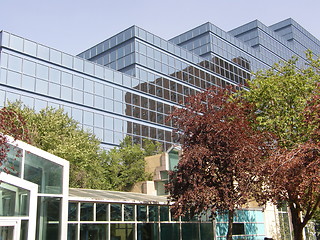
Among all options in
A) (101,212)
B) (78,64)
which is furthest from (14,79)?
(101,212)

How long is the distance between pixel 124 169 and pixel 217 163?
18624 mm

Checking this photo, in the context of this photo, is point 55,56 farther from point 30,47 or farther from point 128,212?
point 128,212

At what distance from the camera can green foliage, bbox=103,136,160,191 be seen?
35.6 meters

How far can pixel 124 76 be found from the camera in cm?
4659

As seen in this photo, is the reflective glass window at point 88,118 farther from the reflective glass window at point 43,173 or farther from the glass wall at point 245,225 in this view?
the reflective glass window at point 43,173

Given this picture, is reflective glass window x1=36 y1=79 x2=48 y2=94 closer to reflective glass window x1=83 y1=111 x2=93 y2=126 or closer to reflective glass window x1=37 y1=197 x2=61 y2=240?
reflective glass window x1=83 y1=111 x2=93 y2=126

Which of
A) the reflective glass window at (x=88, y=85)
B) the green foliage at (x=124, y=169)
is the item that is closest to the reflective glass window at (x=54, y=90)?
the reflective glass window at (x=88, y=85)

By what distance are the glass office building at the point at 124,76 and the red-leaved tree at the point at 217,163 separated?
14101mm

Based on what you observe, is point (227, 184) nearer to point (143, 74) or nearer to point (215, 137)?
point (215, 137)

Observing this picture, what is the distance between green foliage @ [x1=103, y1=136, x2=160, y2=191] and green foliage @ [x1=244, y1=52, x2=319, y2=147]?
14.1 m

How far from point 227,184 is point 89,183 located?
15.0m

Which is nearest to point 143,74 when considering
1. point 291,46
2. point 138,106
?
point 138,106

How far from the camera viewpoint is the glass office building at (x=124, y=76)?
1449 inches

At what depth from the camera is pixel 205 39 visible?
6525 centimetres
